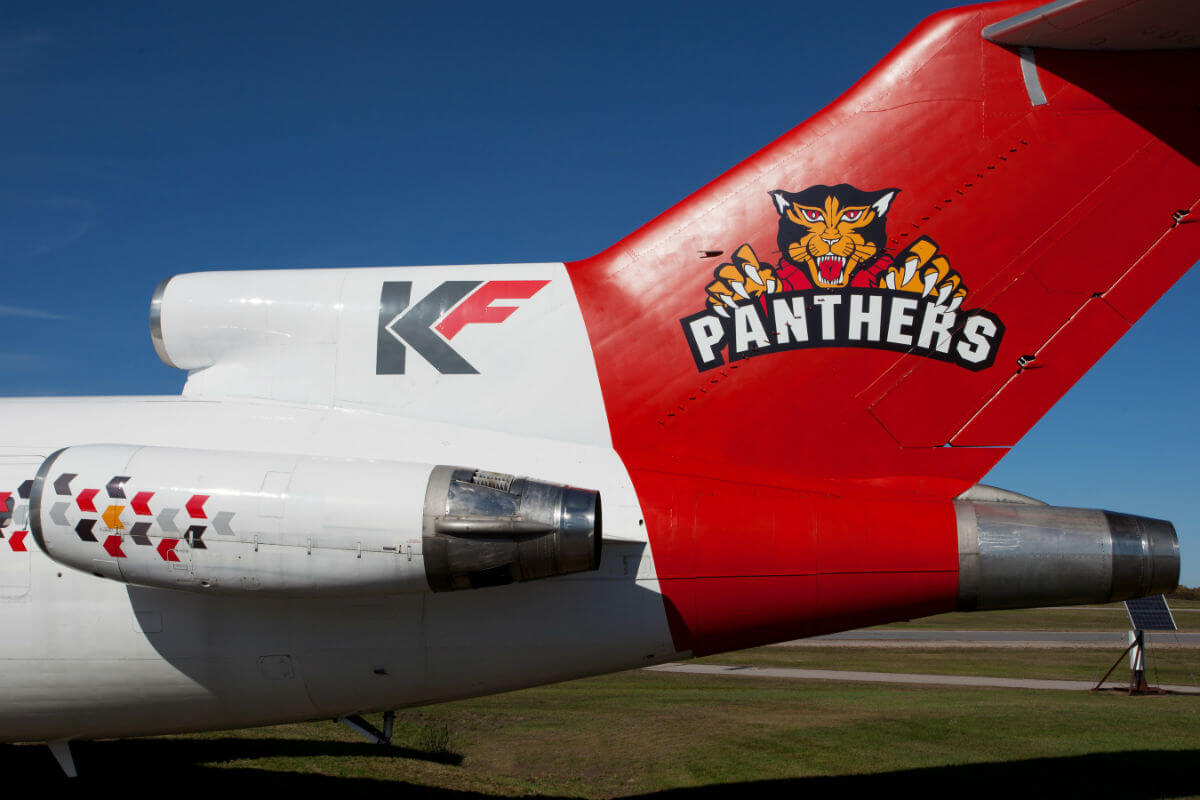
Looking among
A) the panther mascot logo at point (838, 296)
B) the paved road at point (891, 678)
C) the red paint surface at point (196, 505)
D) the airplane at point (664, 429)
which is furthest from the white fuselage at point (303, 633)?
the paved road at point (891, 678)

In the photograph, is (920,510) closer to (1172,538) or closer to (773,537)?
(773,537)

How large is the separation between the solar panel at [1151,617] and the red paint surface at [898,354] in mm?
13842

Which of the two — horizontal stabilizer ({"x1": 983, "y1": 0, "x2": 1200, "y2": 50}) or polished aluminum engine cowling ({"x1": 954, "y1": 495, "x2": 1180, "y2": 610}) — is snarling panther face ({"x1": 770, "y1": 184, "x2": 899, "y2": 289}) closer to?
horizontal stabilizer ({"x1": 983, "y1": 0, "x2": 1200, "y2": 50})

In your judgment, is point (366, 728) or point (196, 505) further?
point (366, 728)

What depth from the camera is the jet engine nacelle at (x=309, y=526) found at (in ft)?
14.3

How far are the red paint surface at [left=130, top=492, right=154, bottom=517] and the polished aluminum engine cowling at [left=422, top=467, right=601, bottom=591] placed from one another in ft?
4.67

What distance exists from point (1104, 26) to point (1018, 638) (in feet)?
91.9

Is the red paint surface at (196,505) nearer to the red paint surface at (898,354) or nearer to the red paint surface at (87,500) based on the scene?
the red paint surface at (87,500)

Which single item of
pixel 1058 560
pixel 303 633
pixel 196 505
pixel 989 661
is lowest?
pixel 989 661

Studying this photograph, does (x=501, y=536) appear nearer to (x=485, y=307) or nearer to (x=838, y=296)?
(x=485, y=307)

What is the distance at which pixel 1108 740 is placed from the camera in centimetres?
1023

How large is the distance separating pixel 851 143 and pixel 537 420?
2.54m

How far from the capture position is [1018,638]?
28.8 meters

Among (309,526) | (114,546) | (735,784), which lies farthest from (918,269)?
(735,784)
